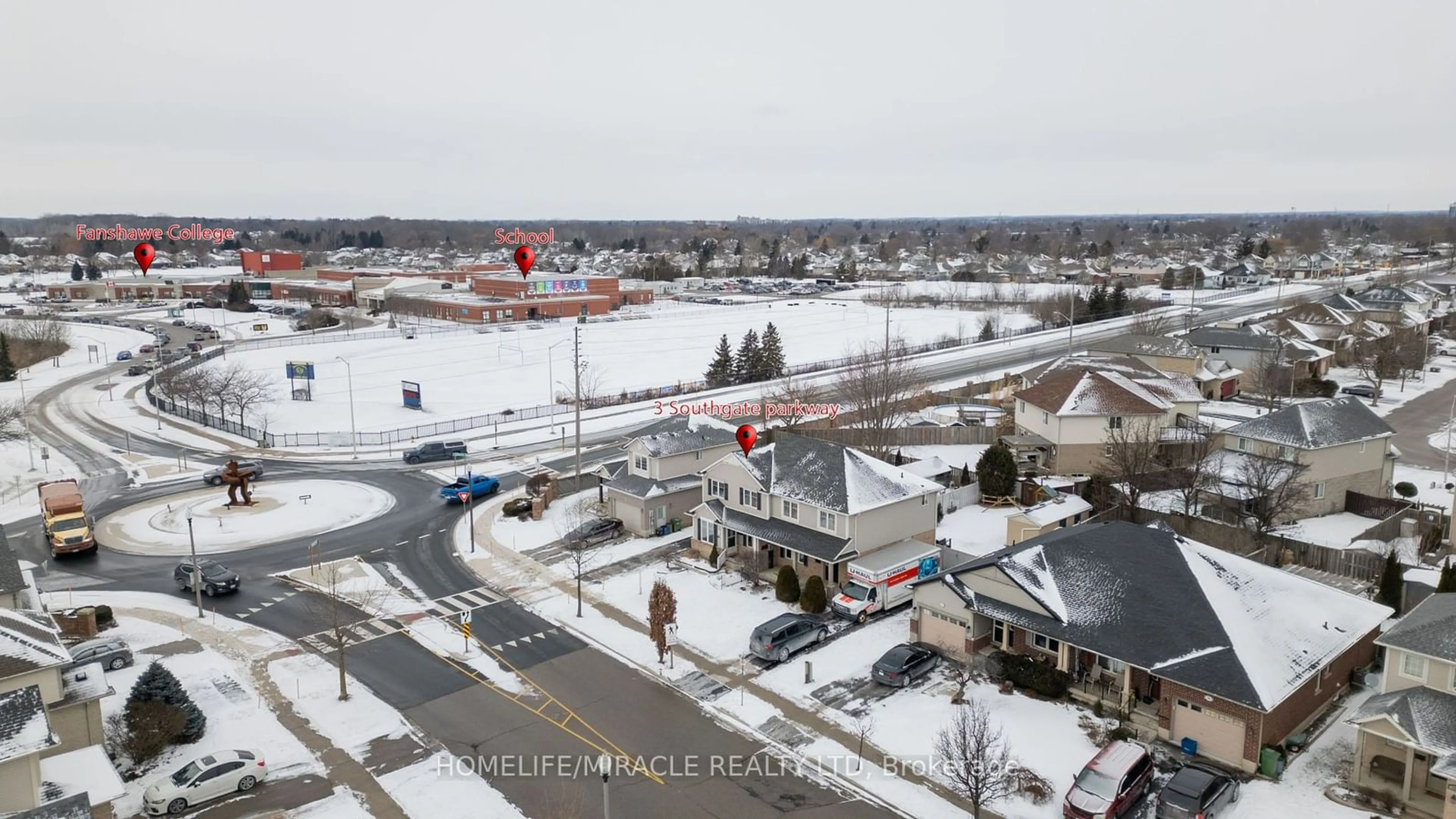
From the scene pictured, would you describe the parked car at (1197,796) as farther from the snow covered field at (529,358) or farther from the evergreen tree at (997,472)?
the snow covered field at (529,358)

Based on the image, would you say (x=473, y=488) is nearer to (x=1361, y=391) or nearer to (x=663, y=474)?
(x=663, y=474)

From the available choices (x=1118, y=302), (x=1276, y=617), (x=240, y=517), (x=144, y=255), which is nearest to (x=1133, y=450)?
(x=1276, y=617)

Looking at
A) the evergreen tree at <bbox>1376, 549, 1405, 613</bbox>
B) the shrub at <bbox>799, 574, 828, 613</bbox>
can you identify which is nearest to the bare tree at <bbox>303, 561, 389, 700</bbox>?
the shrub at <bbox>799, 574, 828, 613</bbox>

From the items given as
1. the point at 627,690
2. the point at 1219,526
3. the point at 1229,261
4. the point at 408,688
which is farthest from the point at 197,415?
the point at 1229,261

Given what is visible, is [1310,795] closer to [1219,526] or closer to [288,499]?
[1219,526]

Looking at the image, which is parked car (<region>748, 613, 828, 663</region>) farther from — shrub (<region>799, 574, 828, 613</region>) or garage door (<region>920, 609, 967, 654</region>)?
garage door (<region>920, 609, 967, 654</region>)

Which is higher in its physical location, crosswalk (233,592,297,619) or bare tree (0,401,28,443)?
bare tree (0,401,28,443)

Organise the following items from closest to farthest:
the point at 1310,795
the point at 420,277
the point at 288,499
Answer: the point at 1310,795, the point at 288,499, the point at 420,277
